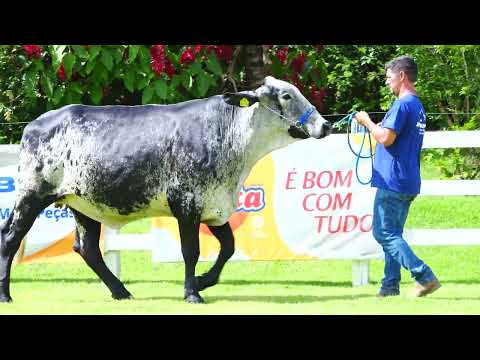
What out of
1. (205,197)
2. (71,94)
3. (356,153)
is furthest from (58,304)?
(71,94)

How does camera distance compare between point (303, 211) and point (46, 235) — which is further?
point (46, 235)

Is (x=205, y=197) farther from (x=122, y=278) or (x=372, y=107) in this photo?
(x=372, y=107)

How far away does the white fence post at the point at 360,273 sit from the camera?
10.0 metres

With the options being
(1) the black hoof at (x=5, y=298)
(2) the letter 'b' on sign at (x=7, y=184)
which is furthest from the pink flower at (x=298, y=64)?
(1) the black hoof at (x=5, y=298)

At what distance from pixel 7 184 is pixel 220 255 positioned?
9.34ft

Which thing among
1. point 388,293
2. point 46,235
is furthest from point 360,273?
point 46,235

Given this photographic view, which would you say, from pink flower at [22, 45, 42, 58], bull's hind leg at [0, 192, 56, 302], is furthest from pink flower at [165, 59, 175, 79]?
bull's hind leg at [0, 192, 56, 302]

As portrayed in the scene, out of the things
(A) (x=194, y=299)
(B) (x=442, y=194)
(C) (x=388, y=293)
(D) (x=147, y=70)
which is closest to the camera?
(A) (x=194, y=299)

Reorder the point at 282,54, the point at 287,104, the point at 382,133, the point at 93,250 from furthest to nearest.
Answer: the point at 282,54
the point at 93,250
the point at 287,104
the point at 382,133

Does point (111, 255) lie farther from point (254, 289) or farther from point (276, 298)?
point (276, 298)

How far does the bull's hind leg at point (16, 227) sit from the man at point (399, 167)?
109 inches

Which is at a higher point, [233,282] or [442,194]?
[442,194]

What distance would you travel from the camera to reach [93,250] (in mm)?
9023

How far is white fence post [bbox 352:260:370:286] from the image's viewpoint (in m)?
10.0
